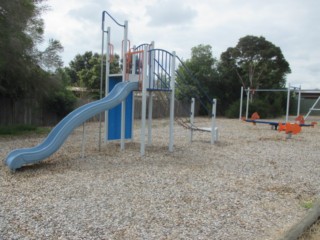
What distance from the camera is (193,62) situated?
87.6 feet

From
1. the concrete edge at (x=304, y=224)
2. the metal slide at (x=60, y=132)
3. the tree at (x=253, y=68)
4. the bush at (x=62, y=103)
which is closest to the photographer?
the concrete edge at (x=304, y=224)

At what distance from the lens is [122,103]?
8.48 m

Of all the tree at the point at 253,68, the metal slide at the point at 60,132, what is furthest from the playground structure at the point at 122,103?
the tree at the point at 253,68

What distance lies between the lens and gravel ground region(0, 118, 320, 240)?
350cm

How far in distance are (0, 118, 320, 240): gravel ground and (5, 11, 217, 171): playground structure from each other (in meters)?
0.32

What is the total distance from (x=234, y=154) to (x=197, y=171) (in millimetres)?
2401

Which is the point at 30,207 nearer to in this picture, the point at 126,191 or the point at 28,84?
the point at 126,191

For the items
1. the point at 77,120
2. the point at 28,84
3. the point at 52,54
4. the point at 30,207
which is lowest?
the point at 30,207

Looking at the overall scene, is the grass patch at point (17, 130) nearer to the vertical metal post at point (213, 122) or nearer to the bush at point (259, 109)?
the vertical metal post at point (213, 122)

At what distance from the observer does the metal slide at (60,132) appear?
6000mm

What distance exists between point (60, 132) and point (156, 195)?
276cm

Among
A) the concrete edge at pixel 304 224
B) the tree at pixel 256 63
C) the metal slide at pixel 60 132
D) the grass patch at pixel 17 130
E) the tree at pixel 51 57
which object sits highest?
the tree at pixel 256 63

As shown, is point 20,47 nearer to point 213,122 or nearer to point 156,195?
point 213,122

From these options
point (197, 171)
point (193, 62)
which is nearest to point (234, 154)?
point (197, 171)
